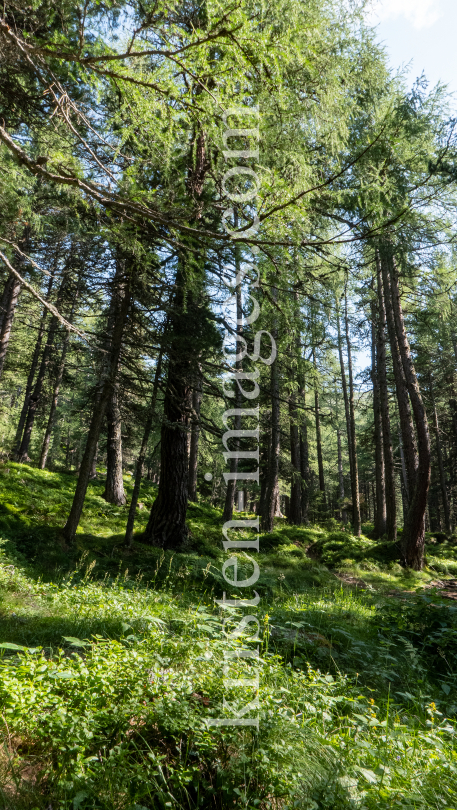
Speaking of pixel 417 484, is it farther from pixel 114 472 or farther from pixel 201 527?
pixel 114 472

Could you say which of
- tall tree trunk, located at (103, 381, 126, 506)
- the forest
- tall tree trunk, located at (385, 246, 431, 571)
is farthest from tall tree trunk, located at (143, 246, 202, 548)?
tall tree trunk, located at (385, 246, 431, 571)

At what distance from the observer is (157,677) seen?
8.78ft

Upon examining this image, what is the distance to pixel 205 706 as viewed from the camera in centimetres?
255

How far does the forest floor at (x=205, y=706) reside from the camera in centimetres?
194

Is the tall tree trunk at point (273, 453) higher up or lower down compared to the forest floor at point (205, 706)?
Answer: higher up

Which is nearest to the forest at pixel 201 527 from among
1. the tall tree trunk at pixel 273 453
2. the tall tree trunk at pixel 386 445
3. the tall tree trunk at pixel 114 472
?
the tall tree trunk at pixel 114 472

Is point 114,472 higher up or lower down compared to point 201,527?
higher up

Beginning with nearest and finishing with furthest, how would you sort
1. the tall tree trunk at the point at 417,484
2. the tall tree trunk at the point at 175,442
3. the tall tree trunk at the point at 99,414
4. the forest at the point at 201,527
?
the forest at the point at 201,527, the tall tree trunk at the point at 99,414, the tall tree trunk at the point at 175,442, the tall tree trunk at the point at 417,484

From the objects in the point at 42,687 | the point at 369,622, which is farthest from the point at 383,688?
the point at 42,687

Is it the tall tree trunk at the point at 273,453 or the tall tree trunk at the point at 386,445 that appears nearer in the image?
the tall tree trunk at the point at 273,453

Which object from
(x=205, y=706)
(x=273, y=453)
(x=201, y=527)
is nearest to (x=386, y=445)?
(x=273, y=453)

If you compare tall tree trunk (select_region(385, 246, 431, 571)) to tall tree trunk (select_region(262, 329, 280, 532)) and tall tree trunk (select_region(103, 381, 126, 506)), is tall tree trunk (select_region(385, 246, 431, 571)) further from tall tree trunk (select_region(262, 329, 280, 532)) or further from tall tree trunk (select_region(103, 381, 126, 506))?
tall tree trunk (select_region(103, 381, 126, 506))

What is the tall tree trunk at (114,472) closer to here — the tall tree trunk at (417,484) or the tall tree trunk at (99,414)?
the tall tree trunk at (99,414)

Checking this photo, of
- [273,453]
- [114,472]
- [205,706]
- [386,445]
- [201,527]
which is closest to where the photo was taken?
[205,706]
